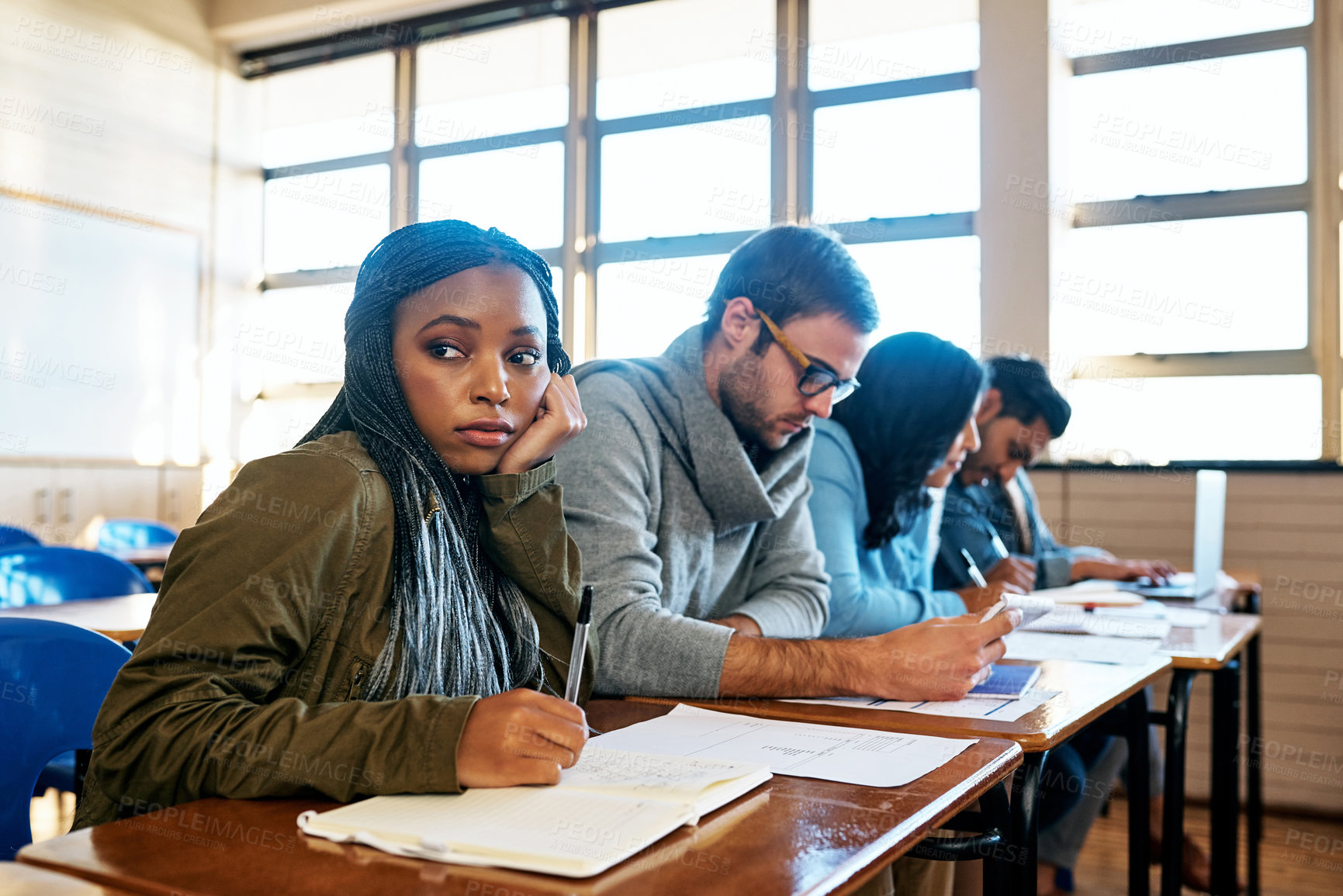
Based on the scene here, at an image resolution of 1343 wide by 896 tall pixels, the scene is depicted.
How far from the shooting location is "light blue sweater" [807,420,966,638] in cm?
198

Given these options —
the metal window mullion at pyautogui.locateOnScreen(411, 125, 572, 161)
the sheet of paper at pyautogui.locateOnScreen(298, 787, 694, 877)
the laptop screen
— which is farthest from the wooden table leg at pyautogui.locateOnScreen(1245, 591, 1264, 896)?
the metal window mullion at pyautogui.locateOnScreen(411, 125, 572, 161)

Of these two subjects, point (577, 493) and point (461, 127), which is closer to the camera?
point (577, 493)

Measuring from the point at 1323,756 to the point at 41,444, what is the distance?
5981 millimetres

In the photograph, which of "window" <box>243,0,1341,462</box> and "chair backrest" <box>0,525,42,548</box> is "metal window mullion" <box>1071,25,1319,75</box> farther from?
"chair backrest" <box>0,525,42,548</box>

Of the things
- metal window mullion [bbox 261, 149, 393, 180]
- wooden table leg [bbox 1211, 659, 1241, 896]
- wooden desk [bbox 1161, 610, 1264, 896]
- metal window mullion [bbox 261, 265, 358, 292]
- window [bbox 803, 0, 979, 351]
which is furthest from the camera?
metal window mullion [bbox 261, 265, 358, 292]

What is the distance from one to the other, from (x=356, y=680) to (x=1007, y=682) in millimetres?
875

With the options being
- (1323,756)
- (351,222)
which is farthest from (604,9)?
(1323,756)

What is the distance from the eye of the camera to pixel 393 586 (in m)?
1.00

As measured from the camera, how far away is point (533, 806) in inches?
30.7

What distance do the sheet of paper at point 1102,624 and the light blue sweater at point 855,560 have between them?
17cm

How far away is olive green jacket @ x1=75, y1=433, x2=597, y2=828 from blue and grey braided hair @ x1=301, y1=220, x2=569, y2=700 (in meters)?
0.02

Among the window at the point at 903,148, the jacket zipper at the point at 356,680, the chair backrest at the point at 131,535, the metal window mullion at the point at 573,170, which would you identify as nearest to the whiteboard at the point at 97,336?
the chair backrest at the point at 131,535

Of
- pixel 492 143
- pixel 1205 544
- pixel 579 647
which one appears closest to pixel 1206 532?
pixel 1205 544

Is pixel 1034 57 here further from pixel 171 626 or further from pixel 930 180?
pixel 171 626
